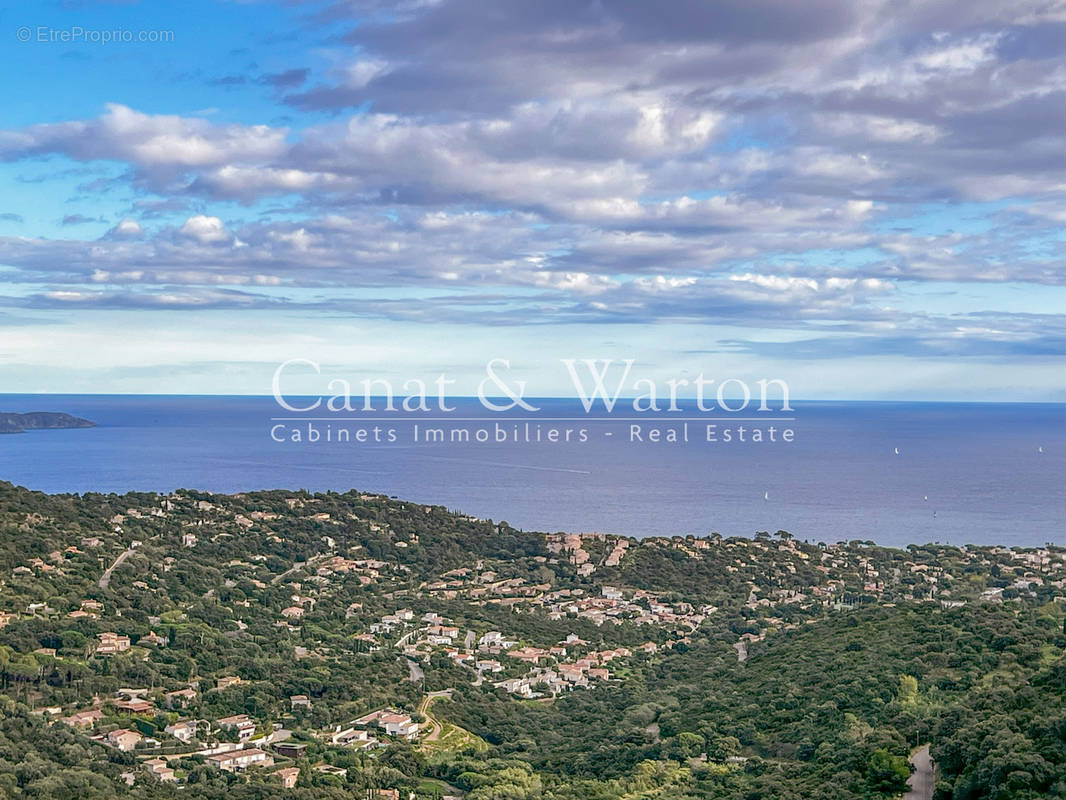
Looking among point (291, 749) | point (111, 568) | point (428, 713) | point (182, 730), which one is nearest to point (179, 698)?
point (182, 730)

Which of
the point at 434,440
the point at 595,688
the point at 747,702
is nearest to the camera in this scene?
the point at 747,702

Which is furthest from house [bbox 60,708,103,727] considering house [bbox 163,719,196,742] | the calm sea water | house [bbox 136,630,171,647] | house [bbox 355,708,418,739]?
the calm sea water

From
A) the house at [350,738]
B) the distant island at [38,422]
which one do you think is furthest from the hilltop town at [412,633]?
the distant island at [38,422]

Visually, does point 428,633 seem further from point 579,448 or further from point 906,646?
point 579,448

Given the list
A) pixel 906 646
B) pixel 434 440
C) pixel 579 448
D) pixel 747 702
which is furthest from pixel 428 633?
pixel 434 440

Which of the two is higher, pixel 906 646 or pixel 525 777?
pixel 906 646

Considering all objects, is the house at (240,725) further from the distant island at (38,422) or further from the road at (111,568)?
the distant island at (38,422)
